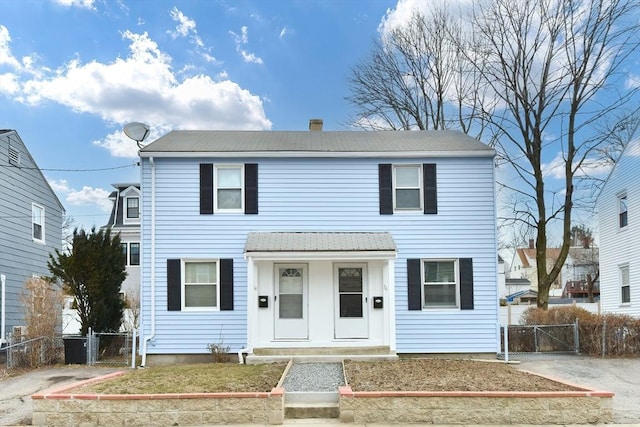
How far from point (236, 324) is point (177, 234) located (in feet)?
8.58

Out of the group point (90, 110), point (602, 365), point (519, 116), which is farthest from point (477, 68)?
point (90, 110)

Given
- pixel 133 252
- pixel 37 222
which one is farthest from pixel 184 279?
pixel 133 252

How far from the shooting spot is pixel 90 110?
64.7ft

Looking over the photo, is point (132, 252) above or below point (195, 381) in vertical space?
above

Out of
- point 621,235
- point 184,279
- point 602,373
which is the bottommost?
point 602,373

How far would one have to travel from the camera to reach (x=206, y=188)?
13945 mm

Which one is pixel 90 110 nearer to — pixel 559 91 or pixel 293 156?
pixel 293 156

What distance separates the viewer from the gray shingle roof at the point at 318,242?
13.0 m

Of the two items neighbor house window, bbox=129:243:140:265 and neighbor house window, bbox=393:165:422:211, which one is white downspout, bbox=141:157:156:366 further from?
neighbor house window, bbox=129:243:140:265

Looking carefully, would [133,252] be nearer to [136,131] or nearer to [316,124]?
[316,124]

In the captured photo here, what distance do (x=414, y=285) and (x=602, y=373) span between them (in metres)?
4.43

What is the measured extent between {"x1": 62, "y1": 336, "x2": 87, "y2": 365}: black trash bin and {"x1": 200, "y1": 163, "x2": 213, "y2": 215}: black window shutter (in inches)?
166

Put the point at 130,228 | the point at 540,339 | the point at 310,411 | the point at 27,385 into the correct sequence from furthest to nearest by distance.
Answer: the point at 130,228 → the point at 540,339 → the point at 27,385 → the point at 310,411

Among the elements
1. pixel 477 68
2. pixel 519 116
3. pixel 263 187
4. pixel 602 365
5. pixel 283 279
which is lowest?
pixel 602 365
